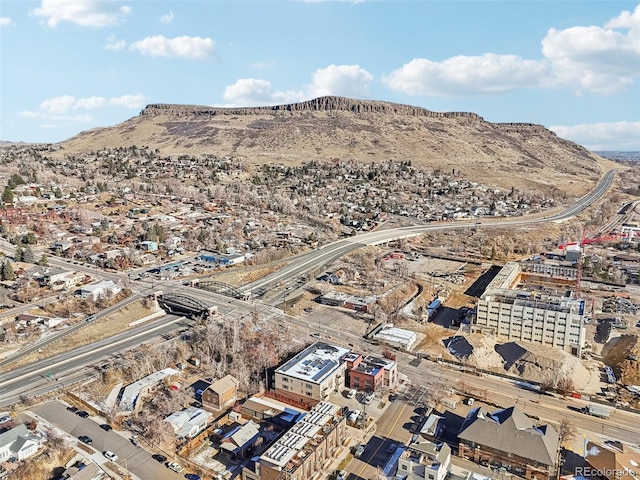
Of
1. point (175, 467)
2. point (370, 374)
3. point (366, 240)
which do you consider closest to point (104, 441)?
point (175, 467)

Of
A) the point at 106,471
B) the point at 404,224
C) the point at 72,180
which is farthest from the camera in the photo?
the point at 72,180

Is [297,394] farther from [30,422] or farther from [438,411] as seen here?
[30,422]

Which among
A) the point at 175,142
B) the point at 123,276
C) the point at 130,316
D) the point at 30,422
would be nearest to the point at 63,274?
the point at 123,276

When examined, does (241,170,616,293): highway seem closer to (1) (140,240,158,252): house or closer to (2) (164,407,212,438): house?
(1) (140,240,158,252): house

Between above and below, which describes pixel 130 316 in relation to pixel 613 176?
below

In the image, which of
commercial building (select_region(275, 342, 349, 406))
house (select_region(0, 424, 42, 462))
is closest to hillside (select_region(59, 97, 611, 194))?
commercial building (select_region(275, 342, 349, 406))

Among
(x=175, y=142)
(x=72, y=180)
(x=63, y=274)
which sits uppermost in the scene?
(x=175, y=142)
